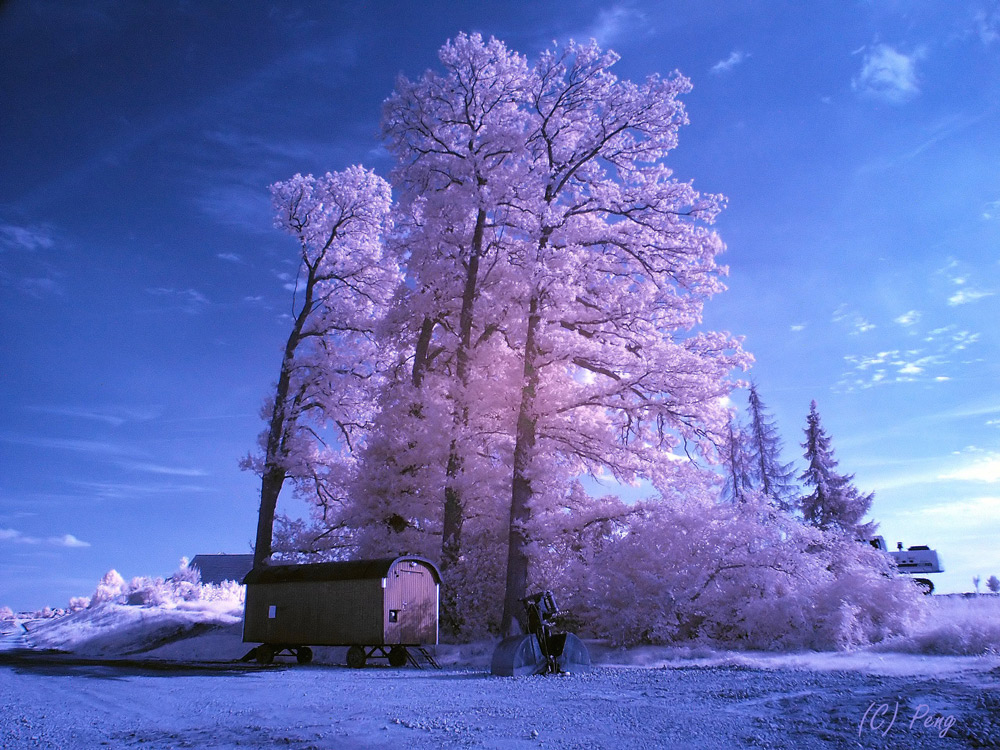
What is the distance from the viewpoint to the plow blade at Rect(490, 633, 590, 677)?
12062 millimetres

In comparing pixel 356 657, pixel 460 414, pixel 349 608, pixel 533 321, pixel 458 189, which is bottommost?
pixel 356 657

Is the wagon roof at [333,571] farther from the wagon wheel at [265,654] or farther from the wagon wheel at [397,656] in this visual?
the wagon wheel at [397,656]

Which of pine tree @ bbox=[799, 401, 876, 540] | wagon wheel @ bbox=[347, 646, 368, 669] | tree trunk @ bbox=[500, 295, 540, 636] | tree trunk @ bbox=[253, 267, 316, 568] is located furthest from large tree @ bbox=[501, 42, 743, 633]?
pine tree @ bbox=[799, 401, 876, 540]

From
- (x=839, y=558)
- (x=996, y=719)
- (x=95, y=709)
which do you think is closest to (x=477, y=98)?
(x=839, y=558)

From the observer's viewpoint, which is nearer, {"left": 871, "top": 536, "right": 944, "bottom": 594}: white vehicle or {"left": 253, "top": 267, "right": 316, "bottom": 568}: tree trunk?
{"left": 253, "top": 267, "right": 316, "bottom": 568}: tree trunk

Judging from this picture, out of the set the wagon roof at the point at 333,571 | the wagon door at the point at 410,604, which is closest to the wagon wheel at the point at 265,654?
the wagon roof at the point at 333,571

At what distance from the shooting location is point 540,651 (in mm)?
12516

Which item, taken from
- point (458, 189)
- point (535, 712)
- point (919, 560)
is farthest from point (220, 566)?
point (535, 712)

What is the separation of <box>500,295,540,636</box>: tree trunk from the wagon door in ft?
6.26

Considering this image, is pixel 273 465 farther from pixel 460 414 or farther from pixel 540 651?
pixel 540 651

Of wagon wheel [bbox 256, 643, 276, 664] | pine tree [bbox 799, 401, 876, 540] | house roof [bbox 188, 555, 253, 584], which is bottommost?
wagon wheel [bbox 256, 643, 276, 664]

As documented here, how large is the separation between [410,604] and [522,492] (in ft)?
13.2

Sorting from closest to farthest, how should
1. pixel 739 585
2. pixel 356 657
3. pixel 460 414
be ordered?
pixel 739 585 < pixel 356 657 < pixel 460 414

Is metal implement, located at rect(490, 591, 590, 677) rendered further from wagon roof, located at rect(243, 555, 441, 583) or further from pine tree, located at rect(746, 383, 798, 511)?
pine tree, located at rect(746, 383, 798, 511)
